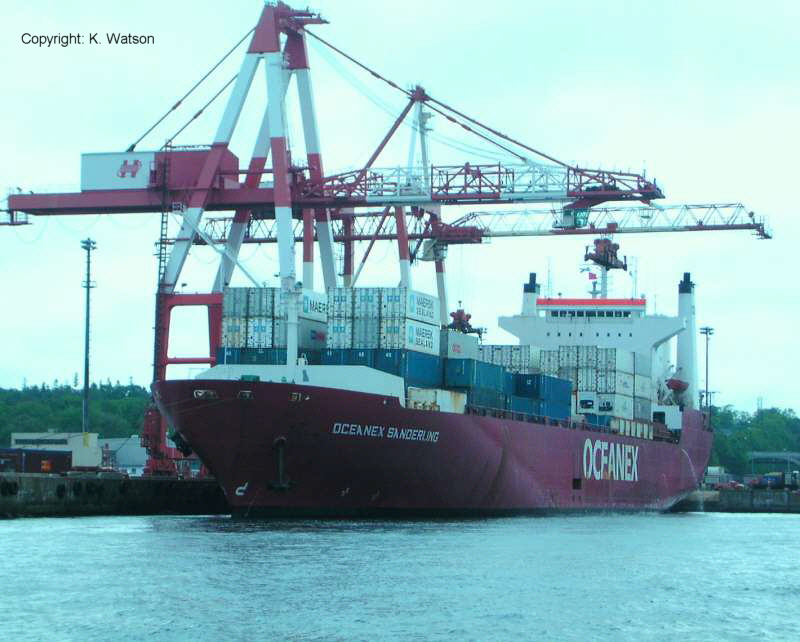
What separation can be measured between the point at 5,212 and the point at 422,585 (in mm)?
28419

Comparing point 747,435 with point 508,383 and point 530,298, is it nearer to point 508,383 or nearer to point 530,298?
point 530,298

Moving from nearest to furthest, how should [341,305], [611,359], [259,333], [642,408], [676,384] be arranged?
[259,333]
[341,305]
[611,359]
[642,408]
[676,384]

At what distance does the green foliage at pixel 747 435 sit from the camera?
13388 cm

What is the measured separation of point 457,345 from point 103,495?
1190 cm

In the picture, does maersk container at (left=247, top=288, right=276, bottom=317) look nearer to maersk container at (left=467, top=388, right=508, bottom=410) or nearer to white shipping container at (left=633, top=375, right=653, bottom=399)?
maersk container at (left=467, top=388, right=508, bottom=410)

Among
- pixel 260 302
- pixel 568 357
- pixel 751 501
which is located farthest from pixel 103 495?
pixel 751 501

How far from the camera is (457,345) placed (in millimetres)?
48188

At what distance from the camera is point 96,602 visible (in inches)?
968

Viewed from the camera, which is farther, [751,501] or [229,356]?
[751,501]

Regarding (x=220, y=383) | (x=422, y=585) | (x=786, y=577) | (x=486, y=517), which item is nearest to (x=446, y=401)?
(x=486, y=517)

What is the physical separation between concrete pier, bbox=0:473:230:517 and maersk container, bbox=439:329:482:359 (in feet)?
30.0

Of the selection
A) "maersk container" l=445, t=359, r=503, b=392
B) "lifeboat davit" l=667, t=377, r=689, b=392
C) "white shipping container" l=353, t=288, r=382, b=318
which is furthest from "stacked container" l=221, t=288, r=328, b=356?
"lifeboat davit" l=667, t=377, r=689, b=392

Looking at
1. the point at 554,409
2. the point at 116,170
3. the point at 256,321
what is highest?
the point at 116,170

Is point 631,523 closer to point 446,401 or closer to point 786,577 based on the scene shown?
point 446,401
